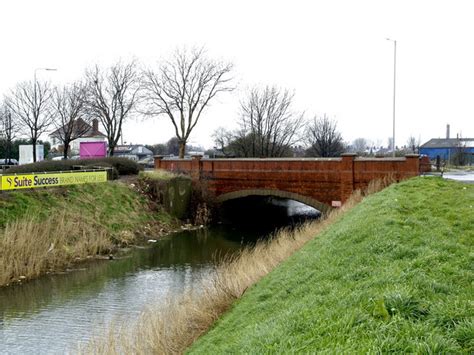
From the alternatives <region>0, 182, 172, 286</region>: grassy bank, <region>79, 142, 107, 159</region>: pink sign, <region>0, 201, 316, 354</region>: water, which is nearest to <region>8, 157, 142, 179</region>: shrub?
<region>0, 182, 172, 286</region>: grassy bank

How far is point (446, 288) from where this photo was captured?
625 cm

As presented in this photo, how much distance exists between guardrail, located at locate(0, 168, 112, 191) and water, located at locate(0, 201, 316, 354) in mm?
5825

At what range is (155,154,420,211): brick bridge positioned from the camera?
995 inches

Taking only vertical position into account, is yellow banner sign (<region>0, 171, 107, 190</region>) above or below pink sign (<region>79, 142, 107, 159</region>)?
below

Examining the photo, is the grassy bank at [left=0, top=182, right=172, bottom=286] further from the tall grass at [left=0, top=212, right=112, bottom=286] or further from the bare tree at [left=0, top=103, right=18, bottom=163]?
the bare tree at [left=0, top=103, right=18, bottom=163]

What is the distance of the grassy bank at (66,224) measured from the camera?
17.2m

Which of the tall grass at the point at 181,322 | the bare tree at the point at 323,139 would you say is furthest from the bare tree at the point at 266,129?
the tall grass at the point at 181,322

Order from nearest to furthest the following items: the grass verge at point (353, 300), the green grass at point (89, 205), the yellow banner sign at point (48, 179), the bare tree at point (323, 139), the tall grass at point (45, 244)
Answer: the grass verge at point (353, 300)
the tall grass at point (45, 244)
the green grass at point (89, 205)
the yellow banner sign at point (48, 179)
the bare tree at point (323, 139)

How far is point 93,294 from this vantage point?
15836 mm

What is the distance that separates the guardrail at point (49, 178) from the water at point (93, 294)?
583cm

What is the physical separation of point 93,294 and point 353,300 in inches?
464

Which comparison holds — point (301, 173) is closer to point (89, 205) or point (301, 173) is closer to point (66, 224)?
point (89, 205)

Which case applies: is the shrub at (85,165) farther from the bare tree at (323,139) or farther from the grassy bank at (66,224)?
the bare tree at (323,139)

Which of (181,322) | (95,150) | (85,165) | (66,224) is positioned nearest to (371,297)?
(181,322)
